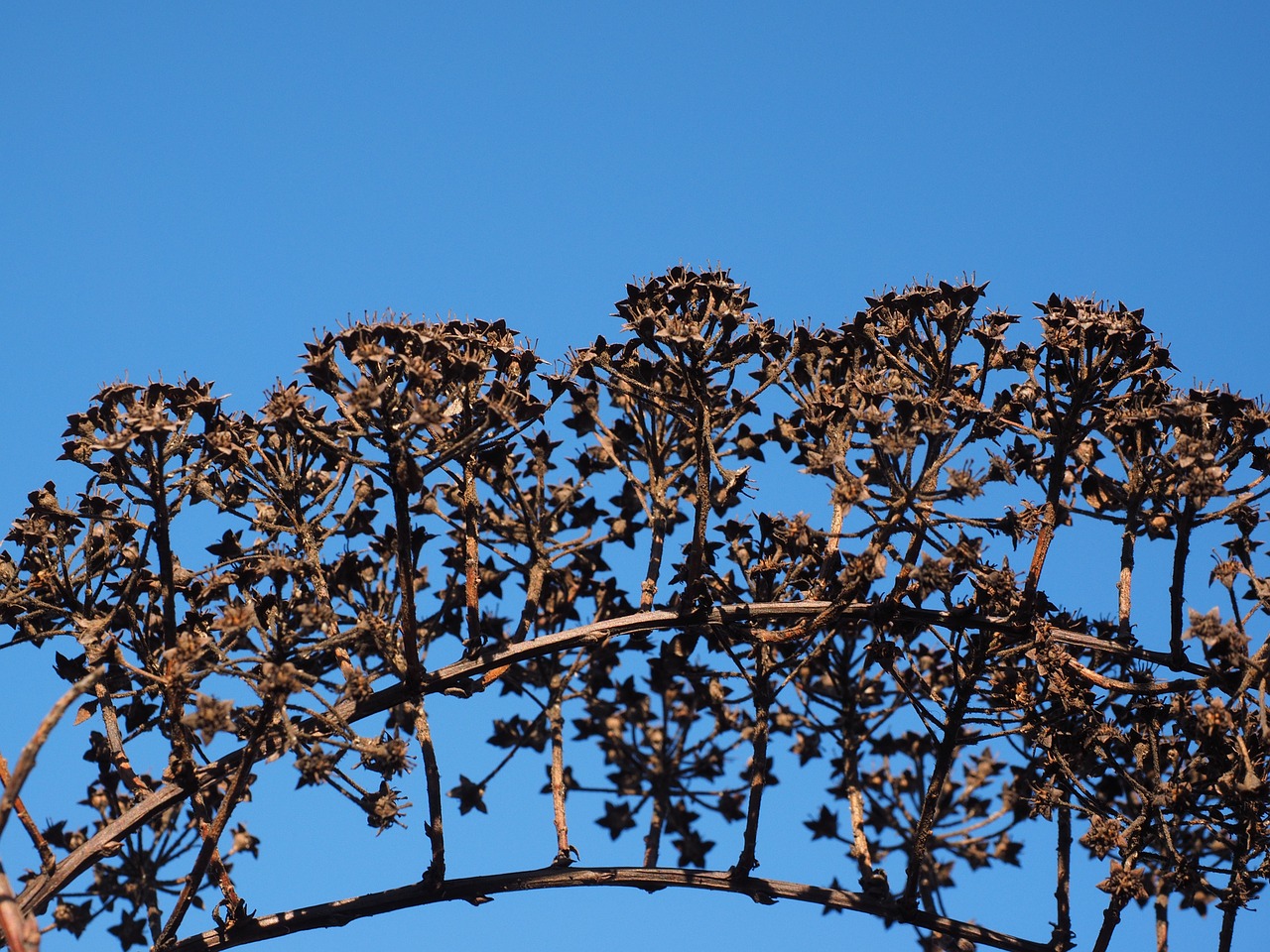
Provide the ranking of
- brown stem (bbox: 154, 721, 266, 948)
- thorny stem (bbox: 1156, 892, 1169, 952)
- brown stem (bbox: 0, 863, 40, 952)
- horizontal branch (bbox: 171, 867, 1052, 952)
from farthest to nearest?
thorny stem (bbox: 1156, 892, 1169, 952) < horizontal branch (bbox: 171, 867, 1052, 952) < brown stem (bbox: 154, 721, 266, 948) < brown stem (bbox: 0, 863, 40, 952)

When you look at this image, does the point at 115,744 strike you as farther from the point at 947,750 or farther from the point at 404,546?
the point at 947,750

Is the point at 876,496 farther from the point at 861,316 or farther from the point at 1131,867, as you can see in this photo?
the point at 1131,867

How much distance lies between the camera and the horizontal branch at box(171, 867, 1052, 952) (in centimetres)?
1003

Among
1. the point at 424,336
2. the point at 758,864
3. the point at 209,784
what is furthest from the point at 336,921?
the point at 424,336

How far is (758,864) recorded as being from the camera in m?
10.4

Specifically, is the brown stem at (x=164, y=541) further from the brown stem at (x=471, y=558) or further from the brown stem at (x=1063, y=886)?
the brown stem at (x=1063, y=886)

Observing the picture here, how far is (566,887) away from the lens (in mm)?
10344

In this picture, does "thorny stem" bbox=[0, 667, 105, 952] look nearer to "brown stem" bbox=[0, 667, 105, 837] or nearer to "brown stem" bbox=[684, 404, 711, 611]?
"brown stem" bbox=[0, 667, 105, 837]

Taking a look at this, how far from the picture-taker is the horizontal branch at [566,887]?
10.0m

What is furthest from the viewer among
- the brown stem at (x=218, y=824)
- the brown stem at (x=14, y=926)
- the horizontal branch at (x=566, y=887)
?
the horizontal branch at (x=566, y=887)

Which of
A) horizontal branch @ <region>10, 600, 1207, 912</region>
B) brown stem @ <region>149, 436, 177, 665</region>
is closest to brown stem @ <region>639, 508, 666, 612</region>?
horizontal branch @ <region>10, 600, 1207, 912</region>

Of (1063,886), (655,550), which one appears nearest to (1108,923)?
(1063,886)

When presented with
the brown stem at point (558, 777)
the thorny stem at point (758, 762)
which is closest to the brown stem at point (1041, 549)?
the thorny stem at point (758, 762)

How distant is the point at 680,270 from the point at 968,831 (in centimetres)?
534
